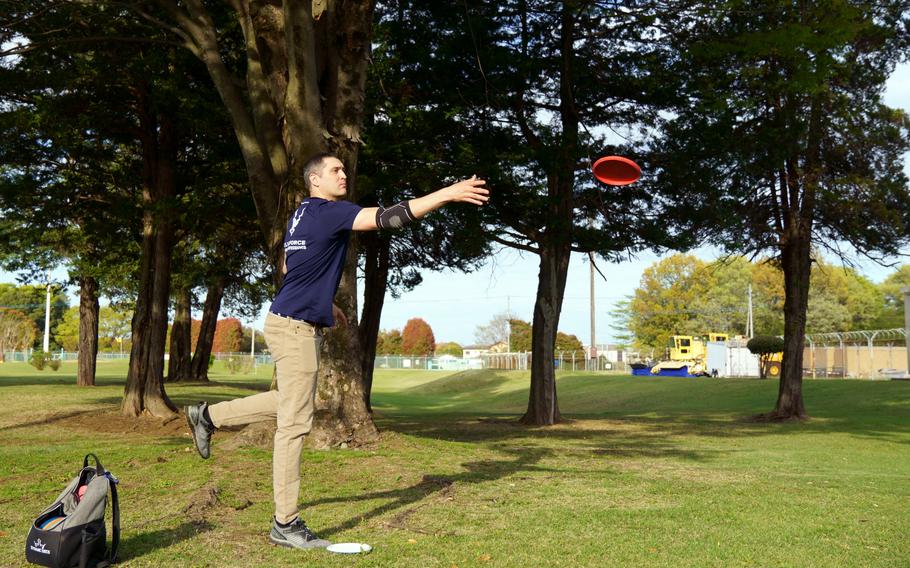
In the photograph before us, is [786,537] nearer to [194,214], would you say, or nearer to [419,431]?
[419,431]

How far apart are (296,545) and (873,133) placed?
72.1ft

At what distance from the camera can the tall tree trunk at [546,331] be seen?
21203mm

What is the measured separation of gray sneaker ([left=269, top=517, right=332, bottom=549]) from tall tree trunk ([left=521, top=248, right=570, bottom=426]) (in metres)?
15.9

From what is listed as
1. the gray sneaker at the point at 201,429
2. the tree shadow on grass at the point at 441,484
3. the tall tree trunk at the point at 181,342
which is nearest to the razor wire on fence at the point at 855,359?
the tall tree trunk at the point at 181,342

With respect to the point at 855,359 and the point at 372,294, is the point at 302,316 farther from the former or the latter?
the point at 855,359

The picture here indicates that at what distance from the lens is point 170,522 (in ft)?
20.0

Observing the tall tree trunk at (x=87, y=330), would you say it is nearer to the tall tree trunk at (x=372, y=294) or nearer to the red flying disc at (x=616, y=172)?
the tall tree trunk at (x=372, y=294)

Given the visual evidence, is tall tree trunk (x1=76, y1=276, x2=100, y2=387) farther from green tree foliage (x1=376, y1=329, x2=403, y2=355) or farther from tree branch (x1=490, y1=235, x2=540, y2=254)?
green tree foliage (x1=376, y1=329, x2=403, y2=355)

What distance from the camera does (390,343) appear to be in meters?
115

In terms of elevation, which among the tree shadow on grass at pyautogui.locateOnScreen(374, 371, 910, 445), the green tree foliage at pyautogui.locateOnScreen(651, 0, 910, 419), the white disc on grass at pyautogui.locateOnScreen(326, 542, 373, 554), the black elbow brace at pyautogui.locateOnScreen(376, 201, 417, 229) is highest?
the green tree foliage at pyautogui.locateOnScreen(651, 0, 910, 419)

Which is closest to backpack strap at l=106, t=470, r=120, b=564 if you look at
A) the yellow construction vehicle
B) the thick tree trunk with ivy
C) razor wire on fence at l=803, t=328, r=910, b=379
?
the thick tree trunk with ivy

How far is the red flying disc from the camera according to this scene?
34.7ft

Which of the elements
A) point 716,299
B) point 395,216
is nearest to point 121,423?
point 395,216

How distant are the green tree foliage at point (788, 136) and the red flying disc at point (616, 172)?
A: 426cm
